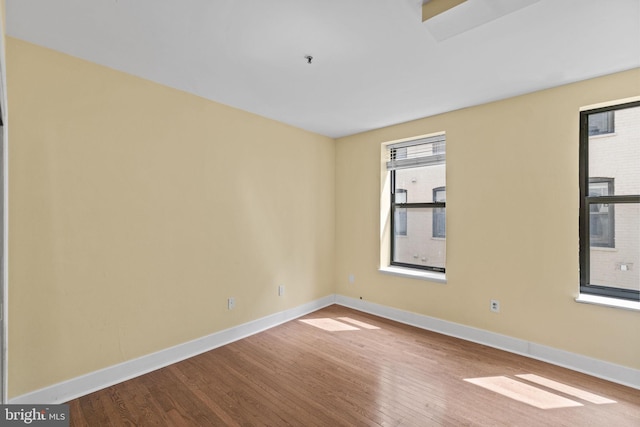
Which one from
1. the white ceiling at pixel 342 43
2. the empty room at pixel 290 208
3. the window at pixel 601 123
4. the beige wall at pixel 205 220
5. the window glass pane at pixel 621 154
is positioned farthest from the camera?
the window at pixel 601 123

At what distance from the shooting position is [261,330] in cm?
344

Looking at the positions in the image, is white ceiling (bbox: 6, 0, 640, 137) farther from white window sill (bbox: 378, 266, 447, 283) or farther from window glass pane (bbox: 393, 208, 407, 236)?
white window sill (bbox: 378, 266, 447, 283)

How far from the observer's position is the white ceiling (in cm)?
167

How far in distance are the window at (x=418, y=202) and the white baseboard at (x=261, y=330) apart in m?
0.70

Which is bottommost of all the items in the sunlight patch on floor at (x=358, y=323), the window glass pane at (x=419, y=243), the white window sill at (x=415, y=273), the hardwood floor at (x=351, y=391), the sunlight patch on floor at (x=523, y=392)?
the hardwood floor at (x=351, y=391)

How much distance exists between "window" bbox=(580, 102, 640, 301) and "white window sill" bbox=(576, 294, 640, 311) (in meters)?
0.05

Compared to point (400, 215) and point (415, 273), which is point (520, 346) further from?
point (400, 215)

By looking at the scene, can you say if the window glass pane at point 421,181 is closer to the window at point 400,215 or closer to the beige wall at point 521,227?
the window at point 400,215

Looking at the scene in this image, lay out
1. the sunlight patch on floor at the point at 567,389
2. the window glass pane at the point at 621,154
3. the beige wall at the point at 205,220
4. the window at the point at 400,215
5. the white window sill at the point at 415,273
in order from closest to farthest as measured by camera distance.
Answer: the beige wall at the point at 205,220 → the sunlight patch on floor at the point at 567,389 → the window glass pane at the point at 621,154 → the white window sill at the point at 415,273 → the window at the point at 400,215

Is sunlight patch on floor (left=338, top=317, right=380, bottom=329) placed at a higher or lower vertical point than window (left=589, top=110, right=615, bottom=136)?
lower

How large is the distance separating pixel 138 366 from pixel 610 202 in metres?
4.29

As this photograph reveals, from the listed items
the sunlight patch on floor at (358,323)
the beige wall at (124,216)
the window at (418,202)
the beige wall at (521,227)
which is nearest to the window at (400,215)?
the window at (418,202)

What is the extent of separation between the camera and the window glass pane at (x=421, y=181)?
3.65 metres

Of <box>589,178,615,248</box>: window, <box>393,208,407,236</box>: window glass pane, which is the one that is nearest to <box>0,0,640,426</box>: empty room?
<box>589,178,615,248</box>: window
